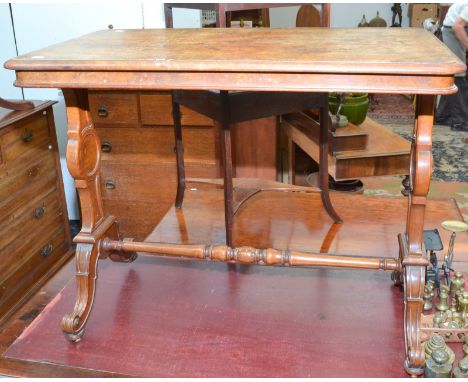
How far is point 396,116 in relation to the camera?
5.97m

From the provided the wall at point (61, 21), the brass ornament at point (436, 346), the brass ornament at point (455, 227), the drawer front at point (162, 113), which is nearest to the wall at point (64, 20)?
the wall at point (61, 21)

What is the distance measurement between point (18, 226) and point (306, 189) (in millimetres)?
1400

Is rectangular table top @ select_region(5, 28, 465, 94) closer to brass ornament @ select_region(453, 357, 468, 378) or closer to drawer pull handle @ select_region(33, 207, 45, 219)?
brass ornament @ select_region(453, 357, 468, 378)

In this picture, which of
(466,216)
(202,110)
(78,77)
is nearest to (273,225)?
(202,110)

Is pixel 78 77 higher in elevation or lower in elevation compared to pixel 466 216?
higher

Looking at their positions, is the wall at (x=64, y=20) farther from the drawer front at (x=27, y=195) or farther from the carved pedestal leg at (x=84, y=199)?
the carved pedestal leg at (x=84, y=199)

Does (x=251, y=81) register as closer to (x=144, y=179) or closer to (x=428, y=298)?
(x=428, y=298)

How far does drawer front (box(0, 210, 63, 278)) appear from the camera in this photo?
2.64 meters

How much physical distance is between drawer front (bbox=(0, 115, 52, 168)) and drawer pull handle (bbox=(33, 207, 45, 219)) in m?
0.28

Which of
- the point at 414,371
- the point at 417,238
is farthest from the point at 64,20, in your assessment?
the point at 414,371

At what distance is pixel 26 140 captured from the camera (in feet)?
9.09

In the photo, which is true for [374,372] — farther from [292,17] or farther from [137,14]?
[292,17]

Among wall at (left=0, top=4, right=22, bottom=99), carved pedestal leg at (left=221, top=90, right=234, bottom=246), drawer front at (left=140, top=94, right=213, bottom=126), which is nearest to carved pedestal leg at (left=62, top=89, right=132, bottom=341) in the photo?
carved pedestal leg at (left=221, top=90, right=234, bottom=246)

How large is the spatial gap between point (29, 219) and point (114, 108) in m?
0.71
